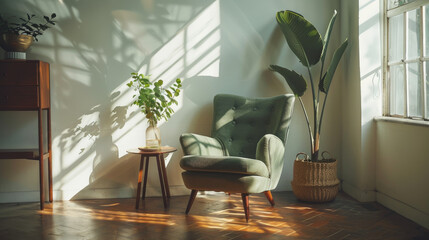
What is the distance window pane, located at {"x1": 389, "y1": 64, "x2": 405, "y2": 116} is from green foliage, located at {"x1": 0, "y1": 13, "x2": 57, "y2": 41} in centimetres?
302

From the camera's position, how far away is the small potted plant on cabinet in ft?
11.4

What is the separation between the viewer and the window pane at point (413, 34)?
312 cm

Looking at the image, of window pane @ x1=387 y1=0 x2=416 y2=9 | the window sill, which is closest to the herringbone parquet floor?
the window sill

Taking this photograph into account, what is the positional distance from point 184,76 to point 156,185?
110 centimetres

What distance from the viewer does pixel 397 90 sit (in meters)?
3.47

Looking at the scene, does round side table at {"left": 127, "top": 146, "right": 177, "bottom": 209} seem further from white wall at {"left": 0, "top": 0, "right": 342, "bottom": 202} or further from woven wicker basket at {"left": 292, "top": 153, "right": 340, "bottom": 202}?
woven wicker basket at {"left": 292, "top": 153, "right": 340, "bottom": 202}

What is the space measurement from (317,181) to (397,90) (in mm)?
1031

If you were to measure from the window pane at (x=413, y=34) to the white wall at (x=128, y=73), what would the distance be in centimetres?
94

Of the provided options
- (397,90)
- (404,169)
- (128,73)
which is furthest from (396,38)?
(128,73)

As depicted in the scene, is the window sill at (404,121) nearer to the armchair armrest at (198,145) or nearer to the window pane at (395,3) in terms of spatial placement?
the window pane at (395,3)

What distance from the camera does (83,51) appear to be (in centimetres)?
383

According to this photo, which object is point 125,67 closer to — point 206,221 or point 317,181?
point 206,221

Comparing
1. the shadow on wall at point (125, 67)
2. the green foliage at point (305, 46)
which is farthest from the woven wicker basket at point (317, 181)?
the shadow on wall at point (125, 67)

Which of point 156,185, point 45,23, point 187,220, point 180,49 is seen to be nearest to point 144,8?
point 180,49
